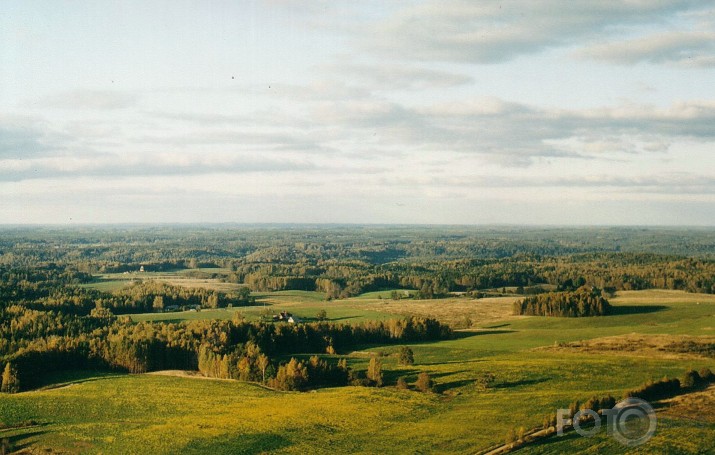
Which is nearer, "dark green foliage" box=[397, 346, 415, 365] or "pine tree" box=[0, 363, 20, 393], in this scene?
"pine tree" box=[0, 363, 20, 393]

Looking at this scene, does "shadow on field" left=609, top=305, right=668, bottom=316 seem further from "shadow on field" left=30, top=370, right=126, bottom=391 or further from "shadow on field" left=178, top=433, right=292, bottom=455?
"shadow on field" left=30, top=370, right=126, bottom=391

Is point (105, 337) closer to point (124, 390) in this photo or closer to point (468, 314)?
point (124, 390)

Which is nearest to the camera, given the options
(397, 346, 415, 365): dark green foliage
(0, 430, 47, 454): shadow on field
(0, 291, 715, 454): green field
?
(0, 291, 715, 454): green field

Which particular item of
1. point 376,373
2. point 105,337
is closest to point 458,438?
point 376,373

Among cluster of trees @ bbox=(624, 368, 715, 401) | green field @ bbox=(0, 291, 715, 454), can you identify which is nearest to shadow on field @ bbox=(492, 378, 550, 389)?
green field @ bbox=(0, 291, 715, 454)

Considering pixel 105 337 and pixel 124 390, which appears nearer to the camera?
pixel 124 390

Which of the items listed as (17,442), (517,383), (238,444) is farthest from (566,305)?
(17,442)

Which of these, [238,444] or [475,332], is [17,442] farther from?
[475,332]
